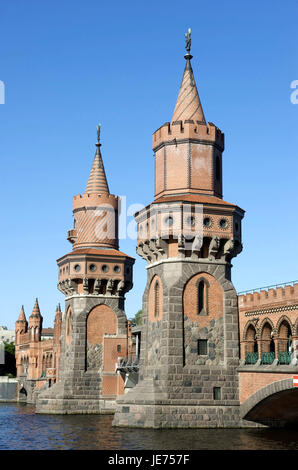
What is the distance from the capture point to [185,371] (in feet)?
118

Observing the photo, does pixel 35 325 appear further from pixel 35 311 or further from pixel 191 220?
pixel 191 220

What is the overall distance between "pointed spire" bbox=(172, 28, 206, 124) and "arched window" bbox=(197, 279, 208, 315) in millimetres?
10269

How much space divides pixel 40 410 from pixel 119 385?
6.72 m

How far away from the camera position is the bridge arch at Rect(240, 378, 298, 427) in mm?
33312

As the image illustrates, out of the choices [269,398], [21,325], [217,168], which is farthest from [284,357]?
[21,325]

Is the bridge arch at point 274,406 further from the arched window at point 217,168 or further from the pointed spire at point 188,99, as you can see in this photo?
the pointed spire at point 188,99

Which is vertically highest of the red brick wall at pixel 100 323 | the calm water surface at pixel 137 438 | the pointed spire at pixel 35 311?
the pointed spire at pixel 35 311

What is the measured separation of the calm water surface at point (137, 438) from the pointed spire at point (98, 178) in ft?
76.4

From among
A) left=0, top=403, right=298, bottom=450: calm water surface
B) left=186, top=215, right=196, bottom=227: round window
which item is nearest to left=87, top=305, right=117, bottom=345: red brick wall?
left=0, top=403, right=298, bottom=450: calm water surface

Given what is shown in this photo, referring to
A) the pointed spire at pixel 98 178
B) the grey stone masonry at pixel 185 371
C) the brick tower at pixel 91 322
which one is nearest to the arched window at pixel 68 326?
the brick tower at pixel 91 322

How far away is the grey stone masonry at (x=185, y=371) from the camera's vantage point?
1398 inches

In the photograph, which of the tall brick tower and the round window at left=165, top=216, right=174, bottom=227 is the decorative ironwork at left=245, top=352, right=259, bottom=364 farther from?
the round window at left=165, top=216, right=174, bottom=227

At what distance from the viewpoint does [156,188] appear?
4134 cm

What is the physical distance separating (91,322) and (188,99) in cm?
2101
